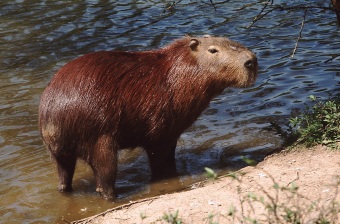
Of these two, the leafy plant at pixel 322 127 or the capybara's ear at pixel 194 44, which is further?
the capybara's ear at pixel 194 44

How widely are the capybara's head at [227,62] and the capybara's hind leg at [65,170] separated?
55.2 inches

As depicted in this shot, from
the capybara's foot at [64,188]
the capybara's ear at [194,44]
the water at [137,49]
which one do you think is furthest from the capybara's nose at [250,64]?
the capybara's foot at [64,188]

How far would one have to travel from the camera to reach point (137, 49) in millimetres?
10211

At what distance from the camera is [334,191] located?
5.06 metres

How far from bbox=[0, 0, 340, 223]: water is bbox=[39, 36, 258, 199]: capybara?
1.18ft

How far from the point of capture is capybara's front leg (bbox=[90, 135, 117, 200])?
19.5 ft

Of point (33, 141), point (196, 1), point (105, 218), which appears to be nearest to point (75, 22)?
point (196, 1)

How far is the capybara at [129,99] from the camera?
5.87 meters

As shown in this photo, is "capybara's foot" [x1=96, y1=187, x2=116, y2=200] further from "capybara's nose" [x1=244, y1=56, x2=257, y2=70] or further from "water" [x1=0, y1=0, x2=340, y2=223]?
"capybara's nose" [x1=244, y1=56, x2=257, y2=70]

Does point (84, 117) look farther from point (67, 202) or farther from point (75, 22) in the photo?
point (75, 22)

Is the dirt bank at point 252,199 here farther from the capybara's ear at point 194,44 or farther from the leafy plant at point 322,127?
the capybara's ear at point 194,44

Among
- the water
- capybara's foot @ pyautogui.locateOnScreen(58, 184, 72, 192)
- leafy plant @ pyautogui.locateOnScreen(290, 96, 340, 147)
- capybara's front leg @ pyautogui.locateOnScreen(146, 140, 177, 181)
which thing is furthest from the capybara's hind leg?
leafy plant @ pyautogui.locateOnScreen(290, 96, 340, 147)

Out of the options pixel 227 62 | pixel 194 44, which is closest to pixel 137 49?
pixel 194 44

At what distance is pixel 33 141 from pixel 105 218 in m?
2.46
